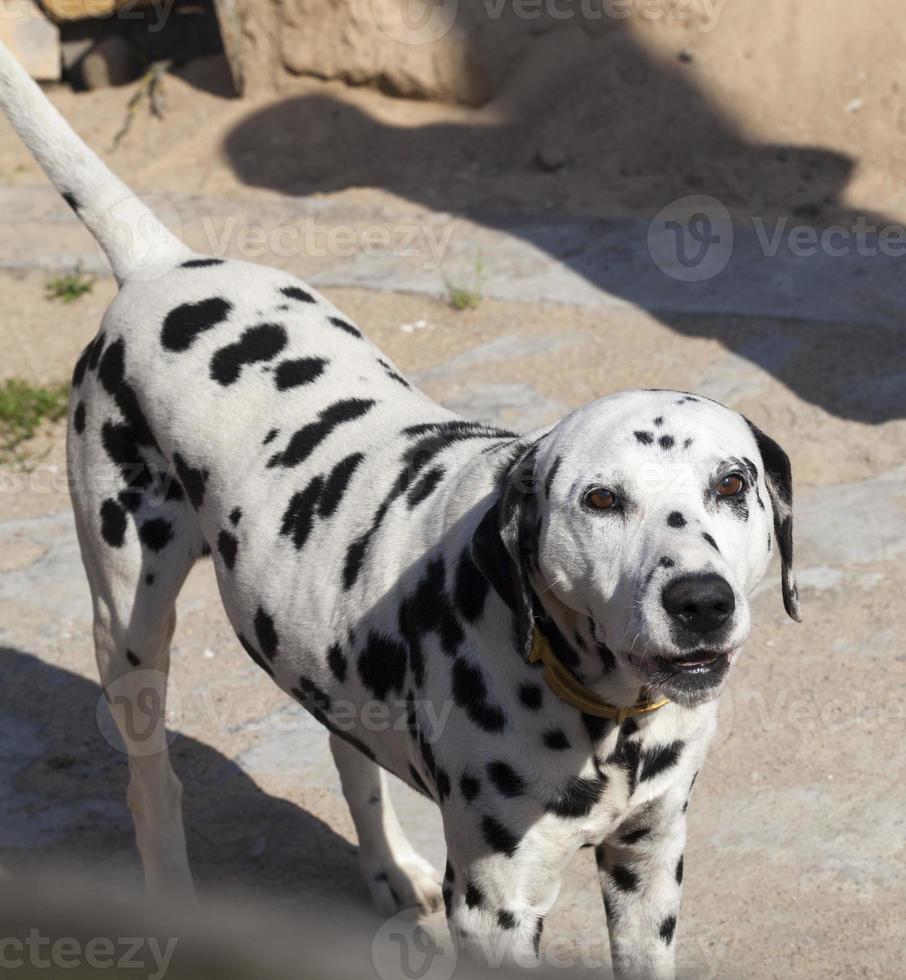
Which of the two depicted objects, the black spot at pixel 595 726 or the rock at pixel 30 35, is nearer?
the black spot at pixel 595 726

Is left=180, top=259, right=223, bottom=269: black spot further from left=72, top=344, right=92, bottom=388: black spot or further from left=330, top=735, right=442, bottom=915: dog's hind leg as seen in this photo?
left=330, top=735, right=442, bottom=915: dog's hind leg

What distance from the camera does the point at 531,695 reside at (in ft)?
10.6

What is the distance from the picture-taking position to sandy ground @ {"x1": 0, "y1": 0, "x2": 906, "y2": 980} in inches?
174

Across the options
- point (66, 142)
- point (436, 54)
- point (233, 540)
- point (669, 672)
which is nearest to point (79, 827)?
point (233, 540)

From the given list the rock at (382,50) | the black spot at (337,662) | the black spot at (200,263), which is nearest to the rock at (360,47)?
the rock at (382,50)

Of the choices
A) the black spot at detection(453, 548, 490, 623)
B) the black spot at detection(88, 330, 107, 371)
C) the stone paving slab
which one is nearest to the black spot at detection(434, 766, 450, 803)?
the black spot at detection(453, 548, 490, 623)

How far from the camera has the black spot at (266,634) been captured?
12.6ft

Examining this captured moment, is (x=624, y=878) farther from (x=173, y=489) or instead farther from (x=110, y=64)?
(x=110, y=64)

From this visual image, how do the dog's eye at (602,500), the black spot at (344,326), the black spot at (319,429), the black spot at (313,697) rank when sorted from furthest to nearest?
the black spot at (344,326) < the black spot at (319,429) < the black spot at (313,697) < the dog's eye at (602,500)

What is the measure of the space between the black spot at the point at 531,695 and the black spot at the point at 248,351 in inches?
52.0

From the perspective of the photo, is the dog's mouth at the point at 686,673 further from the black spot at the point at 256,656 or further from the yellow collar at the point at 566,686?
the black spot at the point at 256,656

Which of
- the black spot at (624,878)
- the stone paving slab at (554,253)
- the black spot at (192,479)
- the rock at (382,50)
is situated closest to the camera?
the black spot at (624,878)

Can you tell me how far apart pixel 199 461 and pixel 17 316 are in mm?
4649

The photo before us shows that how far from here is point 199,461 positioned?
4031 mm
